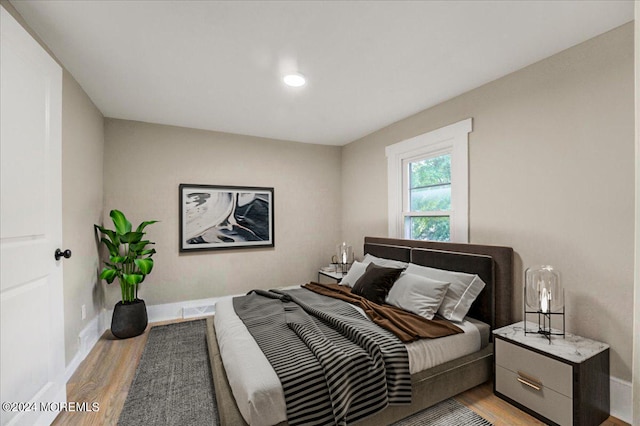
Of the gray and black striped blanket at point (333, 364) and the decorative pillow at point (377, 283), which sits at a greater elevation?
the decorative pillow at point (377, 283)

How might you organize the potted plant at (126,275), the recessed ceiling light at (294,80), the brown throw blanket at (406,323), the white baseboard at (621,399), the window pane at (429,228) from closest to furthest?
the white baseboard at (621,399)
the brown throw blanket at (406,323)
the recessed ceiling light at (294,80)
the potted plant at (126,275)
the window pane at (429,228)

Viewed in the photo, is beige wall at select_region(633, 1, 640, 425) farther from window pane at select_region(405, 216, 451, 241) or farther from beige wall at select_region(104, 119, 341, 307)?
beige wall at select_region(104, 119, 341, 307)

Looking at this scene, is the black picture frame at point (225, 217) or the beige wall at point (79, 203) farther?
the black picture frame at point (225, 217)

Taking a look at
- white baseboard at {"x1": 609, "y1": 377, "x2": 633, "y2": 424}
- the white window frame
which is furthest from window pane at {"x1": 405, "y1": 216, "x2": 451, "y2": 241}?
white baseboard at {"x1": 609, "y1": 377, "x2": 633, "y2": 424}

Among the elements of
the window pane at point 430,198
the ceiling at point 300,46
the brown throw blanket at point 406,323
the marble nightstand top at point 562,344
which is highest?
the ceiling at point 300,46

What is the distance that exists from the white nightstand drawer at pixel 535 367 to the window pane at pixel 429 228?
1309 mm

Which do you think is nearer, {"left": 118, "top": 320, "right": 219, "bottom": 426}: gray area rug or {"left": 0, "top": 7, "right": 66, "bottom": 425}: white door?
{"left": 0, "top": 7, "right": 66, "bottom": 425}: white door

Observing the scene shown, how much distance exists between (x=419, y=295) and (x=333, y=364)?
Result: 1184 mm

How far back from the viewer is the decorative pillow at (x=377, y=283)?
9.50 ft

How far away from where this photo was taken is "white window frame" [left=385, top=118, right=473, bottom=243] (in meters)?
3.00

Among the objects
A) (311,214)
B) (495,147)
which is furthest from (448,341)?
(311,214)

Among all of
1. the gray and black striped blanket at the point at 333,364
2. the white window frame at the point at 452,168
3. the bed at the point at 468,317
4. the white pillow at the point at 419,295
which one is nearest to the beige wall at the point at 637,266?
the bed at the point at 468,317

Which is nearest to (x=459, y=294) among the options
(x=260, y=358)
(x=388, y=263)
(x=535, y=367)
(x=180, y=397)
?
(x=535, y=367)

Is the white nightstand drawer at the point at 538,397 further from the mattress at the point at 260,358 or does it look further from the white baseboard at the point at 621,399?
the white baseboard at the point at 621,399
